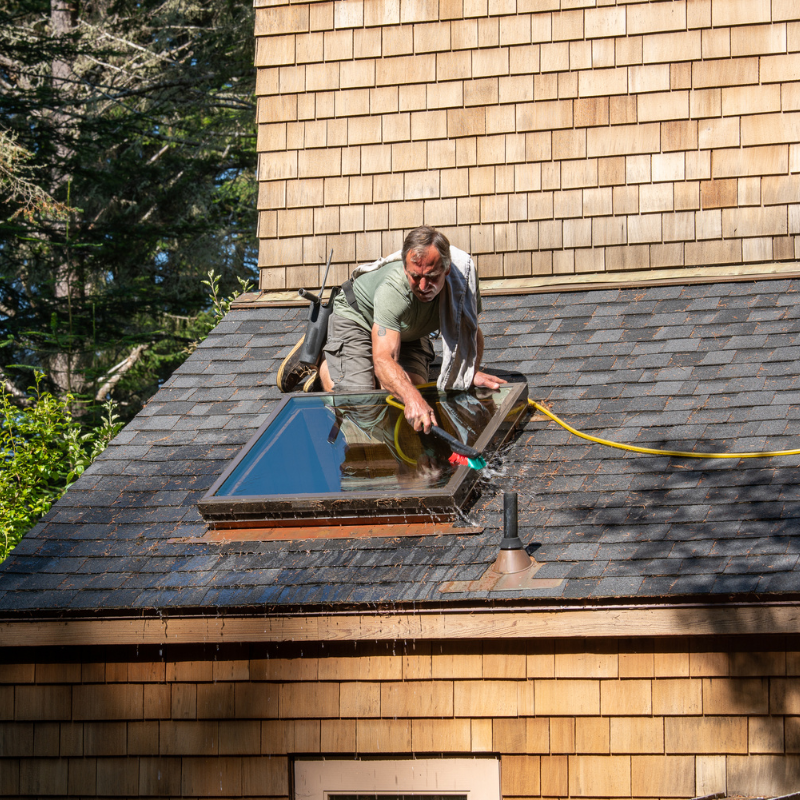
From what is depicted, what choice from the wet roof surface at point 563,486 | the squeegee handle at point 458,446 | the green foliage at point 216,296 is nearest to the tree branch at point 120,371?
the green foliage at point 216,296

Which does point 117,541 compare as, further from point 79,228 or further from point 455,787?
point 79,228

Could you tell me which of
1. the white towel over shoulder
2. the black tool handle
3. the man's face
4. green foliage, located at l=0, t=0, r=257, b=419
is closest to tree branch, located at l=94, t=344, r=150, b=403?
green foliage, located at l=0, t=0, r=257, b=419

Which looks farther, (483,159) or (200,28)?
(200,28)

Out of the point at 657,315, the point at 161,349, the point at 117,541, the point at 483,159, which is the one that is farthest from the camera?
the point at 161,349

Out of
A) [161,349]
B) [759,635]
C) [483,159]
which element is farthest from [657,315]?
[161,349]

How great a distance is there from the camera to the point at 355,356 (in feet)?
21.7

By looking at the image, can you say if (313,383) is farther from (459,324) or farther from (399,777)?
(399,777)

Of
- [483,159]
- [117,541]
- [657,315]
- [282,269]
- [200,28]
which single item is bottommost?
[117,541]

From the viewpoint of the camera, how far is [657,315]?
282 inches

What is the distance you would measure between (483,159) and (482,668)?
14.5 feet

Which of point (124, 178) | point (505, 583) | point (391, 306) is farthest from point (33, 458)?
point (124, 178)

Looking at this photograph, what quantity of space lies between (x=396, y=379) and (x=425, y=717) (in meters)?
1.83

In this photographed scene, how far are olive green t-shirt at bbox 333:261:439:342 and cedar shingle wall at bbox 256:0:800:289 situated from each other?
Answer: 1.74 m

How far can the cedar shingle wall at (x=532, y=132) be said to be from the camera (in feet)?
25.4
